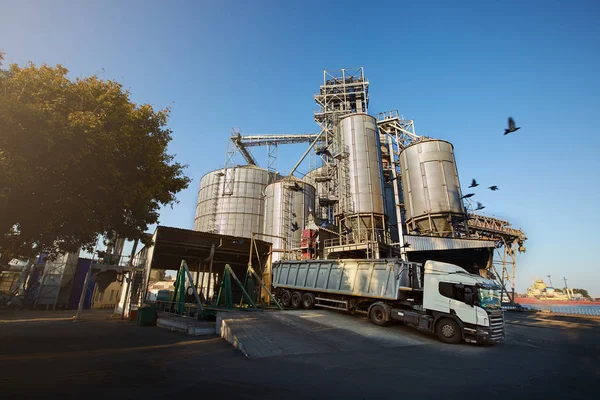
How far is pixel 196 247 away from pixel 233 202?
22490mm

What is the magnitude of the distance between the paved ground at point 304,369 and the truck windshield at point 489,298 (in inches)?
61.8

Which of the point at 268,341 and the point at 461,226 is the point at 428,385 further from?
the point at 461,226

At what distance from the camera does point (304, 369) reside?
24.6ft

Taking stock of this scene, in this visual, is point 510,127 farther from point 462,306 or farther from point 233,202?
point 233,202

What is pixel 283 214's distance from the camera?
38.2m

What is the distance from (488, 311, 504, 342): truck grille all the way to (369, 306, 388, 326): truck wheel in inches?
177

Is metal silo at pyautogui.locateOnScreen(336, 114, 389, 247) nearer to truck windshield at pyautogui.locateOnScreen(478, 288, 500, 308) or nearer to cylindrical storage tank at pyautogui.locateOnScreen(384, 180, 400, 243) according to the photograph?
cylindrical storage tank at pyautogui.locateOnScreen(384, 180, 400, 243)

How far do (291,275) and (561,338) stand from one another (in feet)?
49.6

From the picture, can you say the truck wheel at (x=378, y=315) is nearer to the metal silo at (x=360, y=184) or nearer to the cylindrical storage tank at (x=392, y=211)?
the metal silo at (x=360, y=184)

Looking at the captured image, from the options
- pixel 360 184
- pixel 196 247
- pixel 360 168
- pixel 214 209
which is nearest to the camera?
pixel 196 247

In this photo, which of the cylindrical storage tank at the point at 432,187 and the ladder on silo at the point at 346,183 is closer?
the cylindrical storage tank at the point at 432,187

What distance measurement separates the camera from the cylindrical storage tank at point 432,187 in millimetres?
26114

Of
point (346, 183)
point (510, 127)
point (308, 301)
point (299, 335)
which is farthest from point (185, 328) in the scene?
point (346, 183)

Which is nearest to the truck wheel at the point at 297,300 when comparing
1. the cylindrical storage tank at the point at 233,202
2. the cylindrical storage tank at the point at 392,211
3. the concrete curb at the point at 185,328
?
the concrete curb at the point at 185,328
